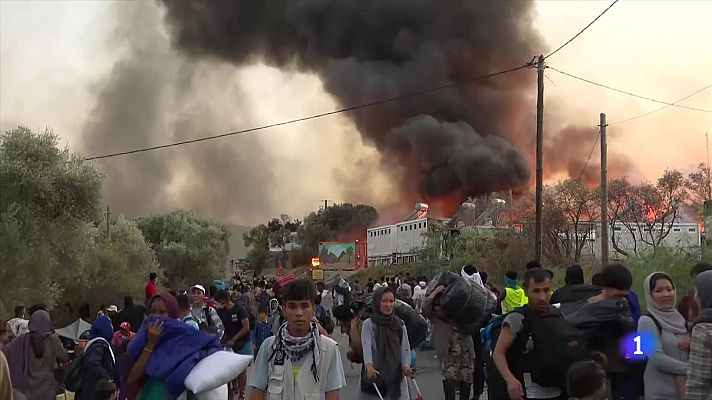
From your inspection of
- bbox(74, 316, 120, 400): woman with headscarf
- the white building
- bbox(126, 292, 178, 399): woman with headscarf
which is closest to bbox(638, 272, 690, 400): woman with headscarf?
bbox(126, 292, 178, 399): woman with headscarf

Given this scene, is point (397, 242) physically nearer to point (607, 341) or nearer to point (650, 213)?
point (650, 213)

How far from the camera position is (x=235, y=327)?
10.2 m

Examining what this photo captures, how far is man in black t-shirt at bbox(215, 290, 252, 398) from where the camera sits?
10053mm

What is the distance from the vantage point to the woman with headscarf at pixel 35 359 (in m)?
6.60

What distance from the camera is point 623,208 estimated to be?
174ft

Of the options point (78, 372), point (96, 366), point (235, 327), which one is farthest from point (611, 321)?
point (235, 327)

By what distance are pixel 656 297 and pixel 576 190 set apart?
4585cm

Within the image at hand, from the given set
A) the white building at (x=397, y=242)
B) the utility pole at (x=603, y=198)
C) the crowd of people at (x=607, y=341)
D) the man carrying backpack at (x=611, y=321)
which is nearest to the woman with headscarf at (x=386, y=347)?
the crowd of people at (x=607, y=341)

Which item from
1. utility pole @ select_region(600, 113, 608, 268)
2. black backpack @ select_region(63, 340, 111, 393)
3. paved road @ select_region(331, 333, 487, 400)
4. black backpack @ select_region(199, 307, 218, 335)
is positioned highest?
utility pole @ select_region(600, 113, 608, 268)

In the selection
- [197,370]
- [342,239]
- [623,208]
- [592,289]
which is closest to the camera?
[197,370]

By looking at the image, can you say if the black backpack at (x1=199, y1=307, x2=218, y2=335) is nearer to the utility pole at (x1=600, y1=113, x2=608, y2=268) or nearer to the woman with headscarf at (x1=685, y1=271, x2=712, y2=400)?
the woman with headscarf at (x1=685, y1=271, x2=712, y2=400)

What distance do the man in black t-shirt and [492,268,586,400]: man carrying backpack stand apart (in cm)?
589

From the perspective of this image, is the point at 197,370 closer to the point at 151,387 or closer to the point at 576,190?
the point at 151,387

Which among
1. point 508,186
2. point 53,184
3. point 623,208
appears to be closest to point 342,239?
point 508,186
